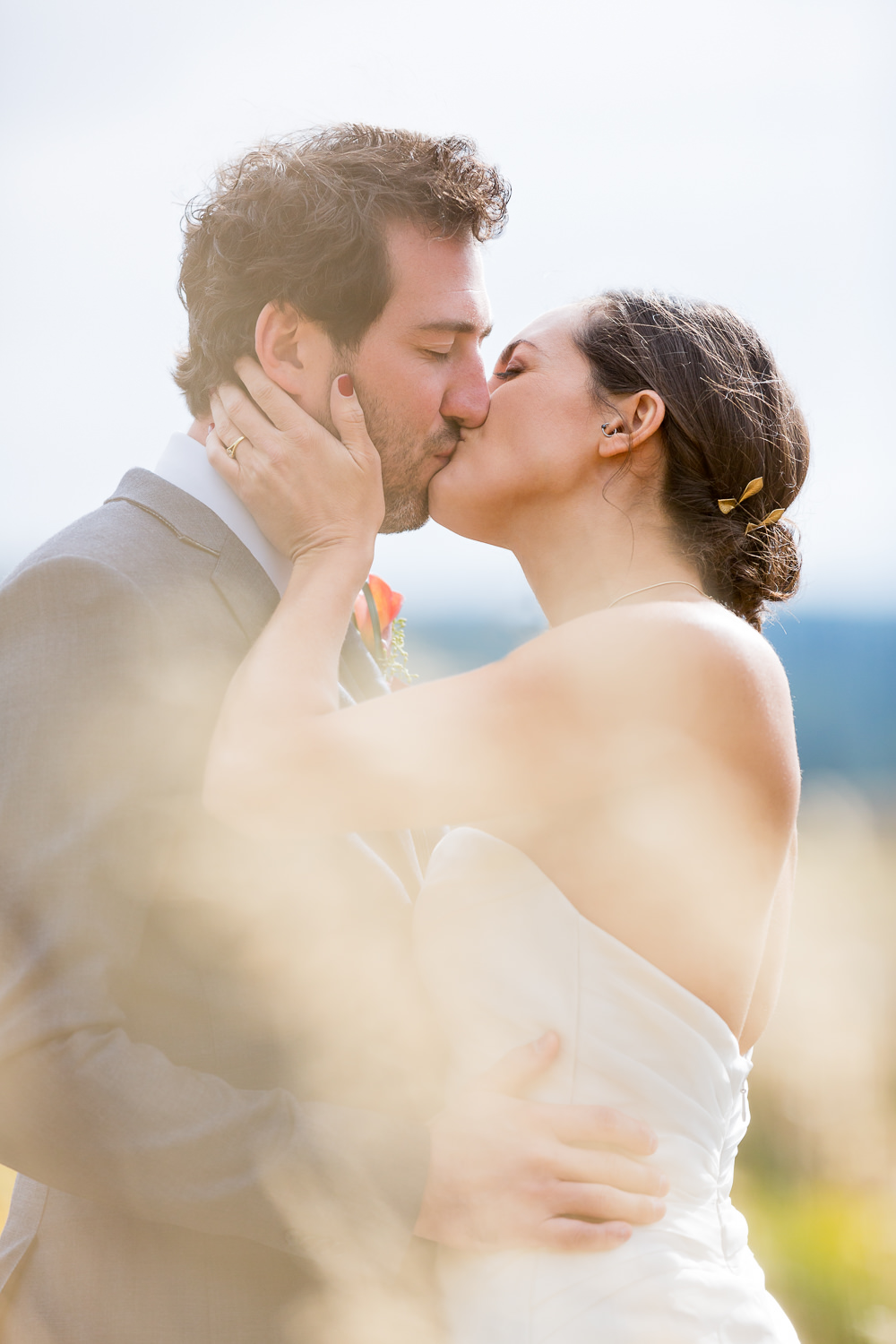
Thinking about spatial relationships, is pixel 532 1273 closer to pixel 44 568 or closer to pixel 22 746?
pixel 22 746

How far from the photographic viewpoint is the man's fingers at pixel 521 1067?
2037mm

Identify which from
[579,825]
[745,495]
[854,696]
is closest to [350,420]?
[745,495]

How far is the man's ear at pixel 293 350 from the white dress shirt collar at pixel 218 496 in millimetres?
328

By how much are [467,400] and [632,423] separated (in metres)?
0.44

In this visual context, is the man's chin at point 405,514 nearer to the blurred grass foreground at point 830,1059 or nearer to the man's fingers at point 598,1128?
the blurred grass foreground at point 830,1059

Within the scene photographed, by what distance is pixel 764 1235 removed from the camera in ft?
23.3

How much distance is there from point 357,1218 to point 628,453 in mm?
1732

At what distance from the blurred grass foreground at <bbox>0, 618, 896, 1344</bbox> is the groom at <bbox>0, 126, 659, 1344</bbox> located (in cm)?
117

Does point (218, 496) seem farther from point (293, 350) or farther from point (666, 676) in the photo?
point (666, 676)

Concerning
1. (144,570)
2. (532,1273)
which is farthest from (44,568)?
(532,1273)

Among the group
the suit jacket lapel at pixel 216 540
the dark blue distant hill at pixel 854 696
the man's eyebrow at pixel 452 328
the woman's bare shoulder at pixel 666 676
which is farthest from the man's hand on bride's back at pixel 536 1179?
the dark blue distant hill at pixel 854 696

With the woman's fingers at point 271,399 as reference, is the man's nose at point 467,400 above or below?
below

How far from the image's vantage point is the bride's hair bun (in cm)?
255

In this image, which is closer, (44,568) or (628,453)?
(44,568)
